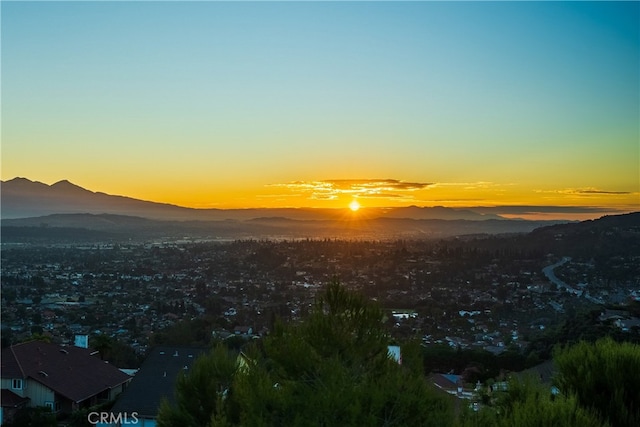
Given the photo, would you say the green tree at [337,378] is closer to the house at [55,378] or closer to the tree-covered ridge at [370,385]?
the tree-covered ridge at [370,385]

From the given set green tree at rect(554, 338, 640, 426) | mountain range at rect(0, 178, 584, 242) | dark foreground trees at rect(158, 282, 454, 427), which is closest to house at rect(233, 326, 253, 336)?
green tree at rect(554, 338, 640, 426)

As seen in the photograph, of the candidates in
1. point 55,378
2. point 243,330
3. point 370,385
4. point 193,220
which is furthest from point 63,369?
point 193,220

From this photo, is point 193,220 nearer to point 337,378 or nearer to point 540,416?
point 337,378

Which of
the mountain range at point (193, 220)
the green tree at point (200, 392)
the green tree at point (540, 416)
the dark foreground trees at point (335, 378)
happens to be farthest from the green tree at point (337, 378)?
the mountain range at point (193, 220)

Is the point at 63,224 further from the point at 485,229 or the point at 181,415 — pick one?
the point at 181,415

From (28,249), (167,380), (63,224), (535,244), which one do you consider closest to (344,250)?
(535,244)
